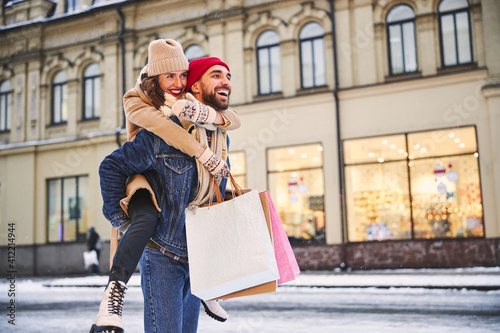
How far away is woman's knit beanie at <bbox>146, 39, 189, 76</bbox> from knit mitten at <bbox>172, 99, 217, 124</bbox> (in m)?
0.29

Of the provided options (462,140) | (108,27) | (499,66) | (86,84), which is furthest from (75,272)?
(499,66)

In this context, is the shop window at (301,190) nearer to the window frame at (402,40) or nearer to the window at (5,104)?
the window frame at (402,40)

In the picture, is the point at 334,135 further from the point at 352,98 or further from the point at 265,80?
the point at 265,80

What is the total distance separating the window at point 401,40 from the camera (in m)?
17.5

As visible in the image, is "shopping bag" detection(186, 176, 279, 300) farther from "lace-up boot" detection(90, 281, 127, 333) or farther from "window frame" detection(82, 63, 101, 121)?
"window frame" detection(82, 63, 101, 121)

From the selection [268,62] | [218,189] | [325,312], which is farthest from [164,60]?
[268,62]

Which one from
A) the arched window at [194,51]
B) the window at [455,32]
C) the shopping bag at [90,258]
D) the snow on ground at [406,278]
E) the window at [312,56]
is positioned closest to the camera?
the snow on ground at [406,278]

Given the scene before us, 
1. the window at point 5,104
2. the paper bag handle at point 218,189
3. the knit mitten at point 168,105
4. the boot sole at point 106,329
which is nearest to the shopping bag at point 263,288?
the paper bag handle at point 218,189

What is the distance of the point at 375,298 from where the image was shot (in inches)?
411

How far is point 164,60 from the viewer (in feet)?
9.71

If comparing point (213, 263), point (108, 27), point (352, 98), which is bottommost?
point (213, 263)

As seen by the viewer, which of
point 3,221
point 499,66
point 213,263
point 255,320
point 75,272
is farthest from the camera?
point 3,221

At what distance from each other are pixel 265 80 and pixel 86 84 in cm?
784

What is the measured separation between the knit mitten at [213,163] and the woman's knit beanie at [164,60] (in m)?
0.51
